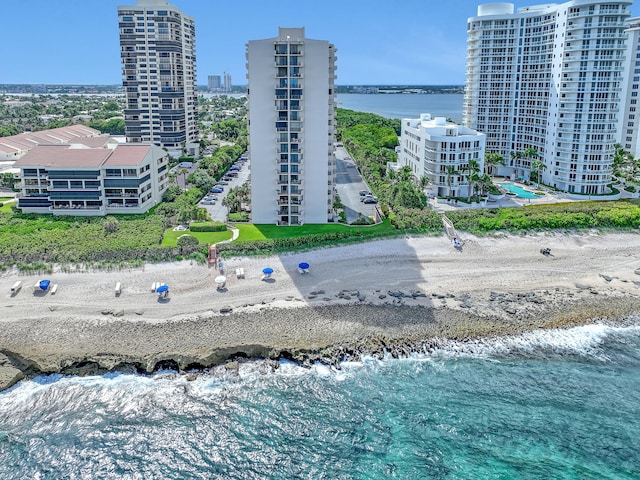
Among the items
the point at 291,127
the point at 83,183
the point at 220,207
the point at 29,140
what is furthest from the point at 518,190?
the point at 29,140

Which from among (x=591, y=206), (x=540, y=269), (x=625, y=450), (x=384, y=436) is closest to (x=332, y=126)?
(x=540, y=269)

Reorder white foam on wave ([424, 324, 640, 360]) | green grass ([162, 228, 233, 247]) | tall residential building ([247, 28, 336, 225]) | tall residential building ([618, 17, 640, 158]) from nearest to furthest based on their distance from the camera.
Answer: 1. white foam on wave ([424, 324, 640, 360])
2. green grass ([162, 228, 233, 247])
3. tall residential building ([247, 28, 336, 225])
4. tall residential building ([618, 17, 640, 158])

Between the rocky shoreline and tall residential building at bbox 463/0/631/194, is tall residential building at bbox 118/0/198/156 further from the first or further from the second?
the rocky shoreline

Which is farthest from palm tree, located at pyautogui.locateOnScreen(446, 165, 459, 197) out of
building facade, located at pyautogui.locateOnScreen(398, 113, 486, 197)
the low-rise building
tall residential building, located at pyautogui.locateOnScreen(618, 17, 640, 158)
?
the low-rise building

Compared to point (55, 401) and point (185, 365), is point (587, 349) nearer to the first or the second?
point (185, 365)

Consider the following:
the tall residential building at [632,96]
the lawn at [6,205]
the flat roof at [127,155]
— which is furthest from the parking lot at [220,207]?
the tall residential building at [632,96]
